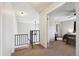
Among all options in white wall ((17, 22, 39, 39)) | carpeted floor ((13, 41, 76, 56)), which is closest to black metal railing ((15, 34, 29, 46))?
carpeted floor ((13, 41, 76, 56))

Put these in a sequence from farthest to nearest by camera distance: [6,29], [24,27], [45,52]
Answer: 1. [24,27]
2. [45,52]
3. [6,29]

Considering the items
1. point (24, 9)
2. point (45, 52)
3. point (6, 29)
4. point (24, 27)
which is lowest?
point (45, 52)

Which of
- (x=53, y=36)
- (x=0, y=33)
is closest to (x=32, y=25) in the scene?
(x=53, y=36)

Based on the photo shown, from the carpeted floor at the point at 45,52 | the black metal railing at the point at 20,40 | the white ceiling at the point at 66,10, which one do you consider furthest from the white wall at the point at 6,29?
the black metal railing at the point at 20,40

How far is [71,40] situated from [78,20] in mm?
4544

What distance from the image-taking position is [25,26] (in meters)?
10.7

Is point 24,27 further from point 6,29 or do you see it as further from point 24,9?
point 6,29

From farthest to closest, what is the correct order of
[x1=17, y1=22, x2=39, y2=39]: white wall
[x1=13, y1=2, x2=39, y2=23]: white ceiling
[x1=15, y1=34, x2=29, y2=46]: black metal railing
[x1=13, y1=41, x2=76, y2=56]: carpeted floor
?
[x1=17, y1=22, x2=39, y2=39]: white wall → [x1=15, y1=34, x2=29, y2=46]: black metal railing → [x1=13, y1=2, x2=39, y2=23]: white ceiling → [x1=13, y1=41, x2=76, y2=56]: carpeted floor

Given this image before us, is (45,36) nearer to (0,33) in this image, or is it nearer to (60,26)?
(0,33)

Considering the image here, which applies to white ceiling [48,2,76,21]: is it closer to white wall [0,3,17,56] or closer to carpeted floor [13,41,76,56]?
carpeted floor [13,41,76,56]

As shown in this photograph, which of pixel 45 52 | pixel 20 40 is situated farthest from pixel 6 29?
pixel 20 40

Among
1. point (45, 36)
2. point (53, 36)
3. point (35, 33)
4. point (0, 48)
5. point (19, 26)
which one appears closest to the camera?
point (0, 48)

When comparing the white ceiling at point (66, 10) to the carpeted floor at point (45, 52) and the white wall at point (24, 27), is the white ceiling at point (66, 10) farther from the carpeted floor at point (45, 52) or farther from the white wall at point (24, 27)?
the white wall at point (24, 27)

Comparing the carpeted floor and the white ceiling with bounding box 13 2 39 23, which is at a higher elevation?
the white ceiling with bounding box 13 2 39 23
